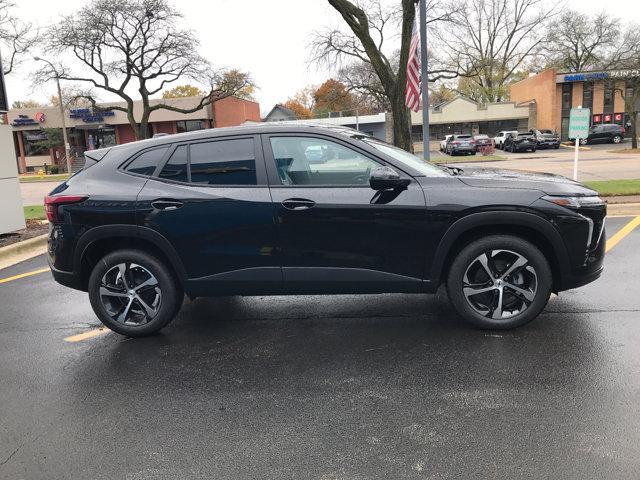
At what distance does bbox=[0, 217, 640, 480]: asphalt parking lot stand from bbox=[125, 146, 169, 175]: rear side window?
1.47m

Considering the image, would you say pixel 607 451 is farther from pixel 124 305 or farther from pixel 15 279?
pixel 15 279

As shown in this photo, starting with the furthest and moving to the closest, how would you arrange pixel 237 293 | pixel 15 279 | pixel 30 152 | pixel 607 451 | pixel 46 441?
pixel 30 152
pixel 15 279
pixel 237 293
pixel 46 441
pixel 607 451

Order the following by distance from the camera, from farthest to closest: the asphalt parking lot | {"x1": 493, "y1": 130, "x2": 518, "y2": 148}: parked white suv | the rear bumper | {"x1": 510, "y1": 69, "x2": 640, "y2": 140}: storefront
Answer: {"x1": 510, "y1": 69, "x2": 640, "y2": 140}: storefront → {"x1": 493, "y1": 130, "x2": 518, "y2": 148}: parked white suv → the rear bumper → the asphalt parking lot

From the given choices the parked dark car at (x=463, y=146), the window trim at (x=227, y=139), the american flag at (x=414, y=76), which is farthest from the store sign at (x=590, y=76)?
the window trim at (x=227, y=139)

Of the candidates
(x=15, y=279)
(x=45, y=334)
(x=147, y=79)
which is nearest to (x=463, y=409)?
(x=45, y=334)

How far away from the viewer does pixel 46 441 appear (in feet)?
10.3

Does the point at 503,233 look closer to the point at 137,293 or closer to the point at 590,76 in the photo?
the point at 137,293

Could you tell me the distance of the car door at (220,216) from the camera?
4336 millimetres

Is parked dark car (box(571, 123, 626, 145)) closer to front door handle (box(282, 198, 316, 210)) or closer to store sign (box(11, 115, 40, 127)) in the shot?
front door handle (box(282, 198, 316, 210))

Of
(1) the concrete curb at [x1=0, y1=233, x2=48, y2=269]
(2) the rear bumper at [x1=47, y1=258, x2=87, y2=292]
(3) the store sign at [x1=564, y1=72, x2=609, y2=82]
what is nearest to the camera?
(2) the rear bumper at [x1=47, y1=258, x2=87, y2=292]

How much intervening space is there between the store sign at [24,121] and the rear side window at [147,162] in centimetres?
4988

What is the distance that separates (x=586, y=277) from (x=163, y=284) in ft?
11.4

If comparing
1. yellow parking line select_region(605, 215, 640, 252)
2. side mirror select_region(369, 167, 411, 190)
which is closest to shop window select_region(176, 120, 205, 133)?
yellow parking line select_region(605, 215, 640, 252)

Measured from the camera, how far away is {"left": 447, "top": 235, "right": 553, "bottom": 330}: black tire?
4.21m
